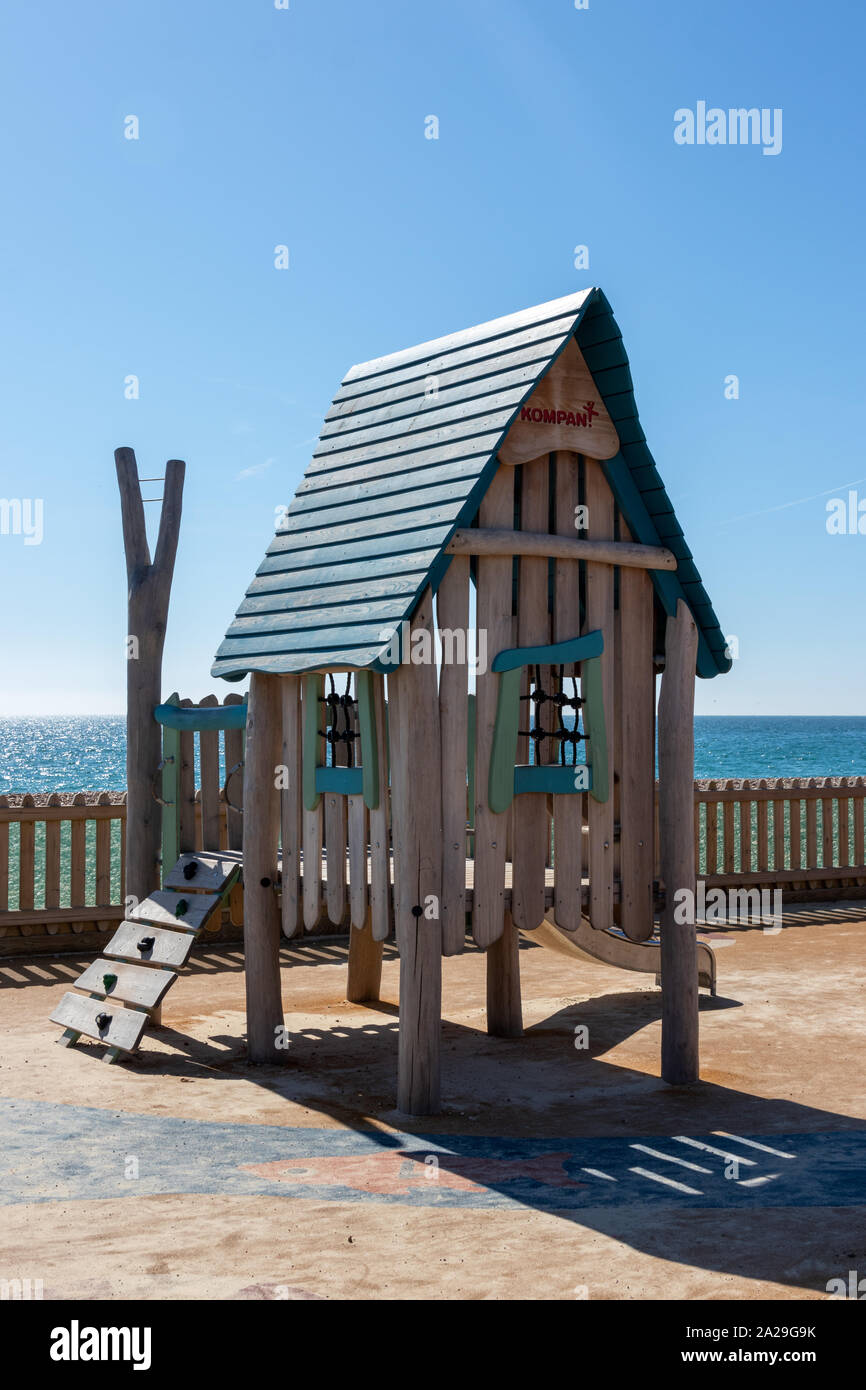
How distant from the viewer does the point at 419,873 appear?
6660 mm

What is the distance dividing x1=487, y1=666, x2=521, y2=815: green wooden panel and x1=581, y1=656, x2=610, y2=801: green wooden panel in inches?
19.0

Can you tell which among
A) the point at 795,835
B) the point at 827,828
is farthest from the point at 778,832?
the point at 827,828

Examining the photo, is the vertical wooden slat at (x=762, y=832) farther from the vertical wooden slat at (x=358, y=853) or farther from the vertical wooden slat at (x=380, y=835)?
the vertical wooden slat at (x=380, y=835)

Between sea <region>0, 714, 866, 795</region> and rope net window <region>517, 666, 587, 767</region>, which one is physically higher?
rope net window <region>517, 666, 587, 767</region>

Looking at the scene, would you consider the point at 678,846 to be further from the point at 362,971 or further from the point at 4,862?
the point at 4,862

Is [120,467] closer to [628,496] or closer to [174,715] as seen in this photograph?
[174,715]

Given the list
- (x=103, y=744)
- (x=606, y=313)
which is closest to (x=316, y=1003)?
(x=606, y=313)

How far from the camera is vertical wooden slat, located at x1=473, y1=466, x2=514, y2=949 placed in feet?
22.9

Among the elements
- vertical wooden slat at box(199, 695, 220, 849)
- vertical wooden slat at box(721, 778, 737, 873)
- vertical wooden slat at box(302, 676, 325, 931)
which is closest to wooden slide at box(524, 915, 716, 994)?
vertical wooden slat at box(302, 676, 325, 931)

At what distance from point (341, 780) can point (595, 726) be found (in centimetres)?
151

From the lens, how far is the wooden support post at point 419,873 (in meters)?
6.65

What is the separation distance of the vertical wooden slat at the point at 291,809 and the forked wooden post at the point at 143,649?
5.50 feet

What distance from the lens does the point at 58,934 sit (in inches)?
456

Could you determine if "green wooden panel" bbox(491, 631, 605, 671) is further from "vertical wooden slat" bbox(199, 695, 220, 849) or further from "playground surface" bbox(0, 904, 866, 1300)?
"vertical wooden slat" bbox(199, 695, 220, 849)
